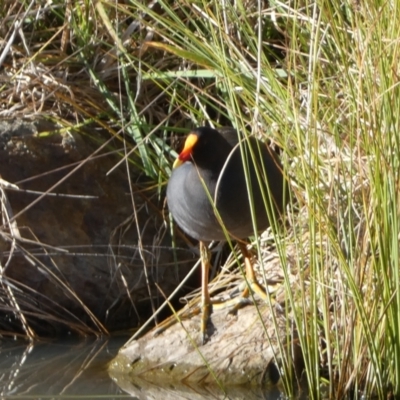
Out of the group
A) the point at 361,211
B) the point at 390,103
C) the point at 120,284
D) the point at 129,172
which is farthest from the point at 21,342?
the point at 390,103

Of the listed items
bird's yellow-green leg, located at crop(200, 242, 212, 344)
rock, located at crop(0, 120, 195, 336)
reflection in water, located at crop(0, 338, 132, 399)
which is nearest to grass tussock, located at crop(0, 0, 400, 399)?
bird's yellow-green leg, located at crop(200, 242, 212, 344)

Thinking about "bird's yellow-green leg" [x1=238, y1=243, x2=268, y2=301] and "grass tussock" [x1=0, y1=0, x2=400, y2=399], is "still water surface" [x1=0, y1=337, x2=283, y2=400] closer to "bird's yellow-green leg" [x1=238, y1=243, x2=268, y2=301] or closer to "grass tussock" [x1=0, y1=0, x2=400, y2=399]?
"grass tussock" [x1=0, y1=0, x2=400, y2=399]

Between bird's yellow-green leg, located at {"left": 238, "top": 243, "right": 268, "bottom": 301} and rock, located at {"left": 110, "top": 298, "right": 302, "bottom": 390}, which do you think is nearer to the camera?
rock, located at {"left": 110, "top": 298, "right": 302, "bottom": 390}

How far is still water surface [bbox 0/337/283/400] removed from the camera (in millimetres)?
2783

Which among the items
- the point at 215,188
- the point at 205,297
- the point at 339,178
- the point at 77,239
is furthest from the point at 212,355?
the point at 77,239

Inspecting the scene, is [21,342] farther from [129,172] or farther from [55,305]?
[129,172]

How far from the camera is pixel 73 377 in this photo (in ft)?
9.96

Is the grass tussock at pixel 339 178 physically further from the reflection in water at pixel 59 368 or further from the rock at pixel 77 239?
the reflection in water at pixel 59 368

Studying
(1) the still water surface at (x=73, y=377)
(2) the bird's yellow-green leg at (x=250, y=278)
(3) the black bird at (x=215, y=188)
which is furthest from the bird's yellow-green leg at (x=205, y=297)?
(1) the still water surface at (x=73, y=377)

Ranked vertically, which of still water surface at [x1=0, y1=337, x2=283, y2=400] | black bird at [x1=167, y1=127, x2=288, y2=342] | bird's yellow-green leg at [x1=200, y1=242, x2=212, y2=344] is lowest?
still water surface at [x1=0, y1=337, x2=283, y2=400]

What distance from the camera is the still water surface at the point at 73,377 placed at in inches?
110

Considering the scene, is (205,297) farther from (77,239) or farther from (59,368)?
(77,239)

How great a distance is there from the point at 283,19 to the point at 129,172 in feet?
2.86

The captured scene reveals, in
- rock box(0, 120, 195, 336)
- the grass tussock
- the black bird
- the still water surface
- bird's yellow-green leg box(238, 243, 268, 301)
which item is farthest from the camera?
rock box(0, 120, 195, 336)
